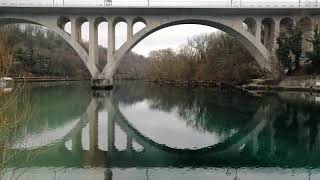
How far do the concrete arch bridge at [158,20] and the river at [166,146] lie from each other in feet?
70.8

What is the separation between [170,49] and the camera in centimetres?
8662

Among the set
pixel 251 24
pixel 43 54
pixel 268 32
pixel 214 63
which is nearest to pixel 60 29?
pixel 214 63

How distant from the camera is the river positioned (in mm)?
9117

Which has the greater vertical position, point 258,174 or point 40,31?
point 40,31

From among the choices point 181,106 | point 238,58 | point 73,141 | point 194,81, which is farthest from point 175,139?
point 194,81

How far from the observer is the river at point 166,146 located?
9.12 meters

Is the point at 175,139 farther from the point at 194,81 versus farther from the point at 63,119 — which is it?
the point at 194,81

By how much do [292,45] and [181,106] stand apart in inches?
741

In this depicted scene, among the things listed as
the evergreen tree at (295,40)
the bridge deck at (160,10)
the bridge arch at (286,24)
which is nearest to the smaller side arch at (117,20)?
the bridge deck at (160,10)

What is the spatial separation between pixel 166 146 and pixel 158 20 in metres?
30.7

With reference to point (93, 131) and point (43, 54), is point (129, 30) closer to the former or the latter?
point (93, 131)

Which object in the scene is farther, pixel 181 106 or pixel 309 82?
pixel 309 82

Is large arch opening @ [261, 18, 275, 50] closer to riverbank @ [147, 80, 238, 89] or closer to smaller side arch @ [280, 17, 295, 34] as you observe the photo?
smaller side arch @ [280, 17, 295, 34]

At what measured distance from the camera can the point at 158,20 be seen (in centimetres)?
4169
